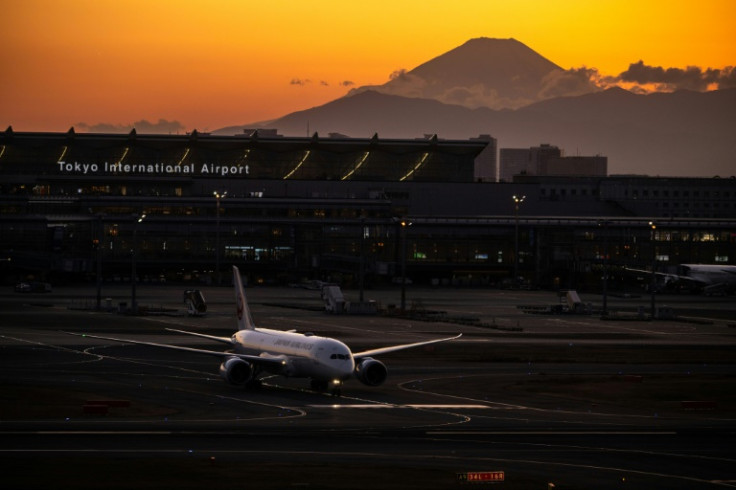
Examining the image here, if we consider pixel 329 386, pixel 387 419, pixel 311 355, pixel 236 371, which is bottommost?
pixel 387 419

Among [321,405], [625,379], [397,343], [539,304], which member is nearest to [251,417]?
[321,405]

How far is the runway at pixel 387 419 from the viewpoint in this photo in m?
46.8

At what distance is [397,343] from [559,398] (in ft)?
112

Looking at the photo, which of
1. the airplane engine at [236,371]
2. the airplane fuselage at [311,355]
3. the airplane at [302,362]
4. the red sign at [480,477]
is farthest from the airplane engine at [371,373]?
the red sign at [480,477]

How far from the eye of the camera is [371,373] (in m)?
71.8

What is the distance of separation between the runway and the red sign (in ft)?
0.53

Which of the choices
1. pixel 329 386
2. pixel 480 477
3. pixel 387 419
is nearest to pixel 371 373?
pixel 329 386

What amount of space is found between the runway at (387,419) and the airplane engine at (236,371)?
79 cm

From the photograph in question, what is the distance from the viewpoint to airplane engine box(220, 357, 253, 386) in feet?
236

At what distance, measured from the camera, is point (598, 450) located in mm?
53031

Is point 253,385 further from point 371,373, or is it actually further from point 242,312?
point 242,312

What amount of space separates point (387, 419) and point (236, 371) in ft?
46.4

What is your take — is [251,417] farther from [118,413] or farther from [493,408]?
[493,408]

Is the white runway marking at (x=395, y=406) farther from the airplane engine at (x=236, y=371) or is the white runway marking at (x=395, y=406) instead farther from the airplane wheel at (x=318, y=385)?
the airplane engine at (x=236, y=371)
